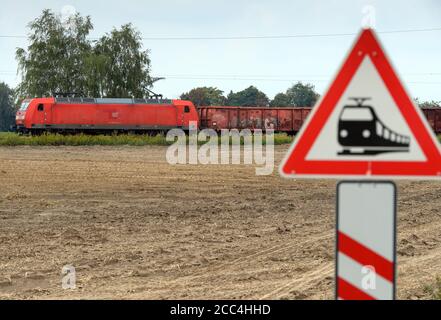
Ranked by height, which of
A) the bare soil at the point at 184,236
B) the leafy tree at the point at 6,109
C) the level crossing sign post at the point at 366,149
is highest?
the leafy tree at the point at 6,109

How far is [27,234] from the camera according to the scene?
1208 centimetres

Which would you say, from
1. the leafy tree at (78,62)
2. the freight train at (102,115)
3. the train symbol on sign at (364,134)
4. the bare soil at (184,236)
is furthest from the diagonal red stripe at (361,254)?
the leafy tree at (78,62)

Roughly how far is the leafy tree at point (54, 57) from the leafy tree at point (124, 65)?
5.96 feet

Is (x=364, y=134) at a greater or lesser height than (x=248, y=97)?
lesser

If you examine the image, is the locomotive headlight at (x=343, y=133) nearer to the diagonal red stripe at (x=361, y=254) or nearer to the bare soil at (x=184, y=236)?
the diagonal red stripe at (x=361, y=254)

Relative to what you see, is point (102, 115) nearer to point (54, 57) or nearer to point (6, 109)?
point (54, 57)

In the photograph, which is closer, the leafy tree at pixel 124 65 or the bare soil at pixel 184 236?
the bare soil at pixel 184 236

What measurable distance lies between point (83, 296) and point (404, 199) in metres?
11.4

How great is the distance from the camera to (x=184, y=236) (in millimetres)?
11938

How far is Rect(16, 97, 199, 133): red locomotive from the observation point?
44531mm

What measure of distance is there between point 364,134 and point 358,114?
0.12 m

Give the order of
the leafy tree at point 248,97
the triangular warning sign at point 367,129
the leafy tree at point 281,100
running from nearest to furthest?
the triangular warning sign at point 367,129
the leafy tree at point 281,100
the leafy tree at point 248,97

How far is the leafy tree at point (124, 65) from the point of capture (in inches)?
2601

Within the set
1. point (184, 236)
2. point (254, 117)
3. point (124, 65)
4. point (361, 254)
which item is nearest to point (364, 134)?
point (361, 254)
